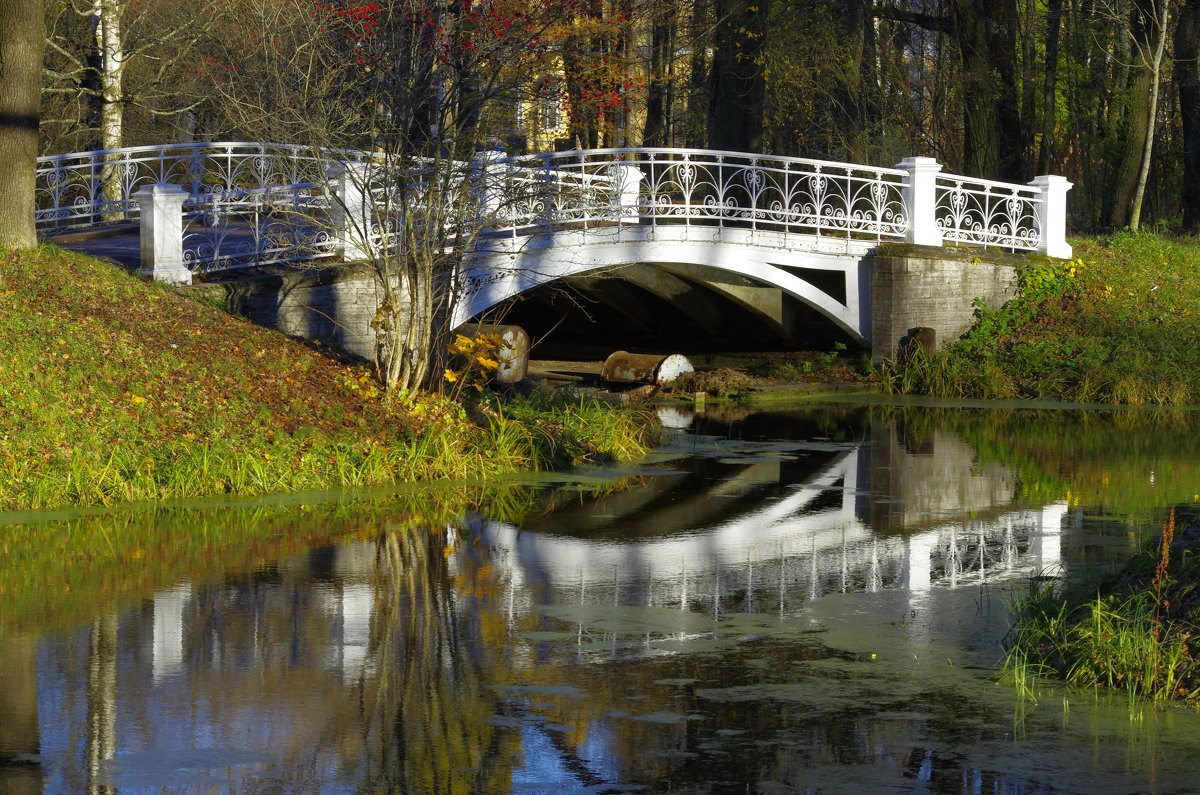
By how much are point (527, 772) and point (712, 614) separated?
8.54ft

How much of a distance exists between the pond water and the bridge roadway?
16.4 feet

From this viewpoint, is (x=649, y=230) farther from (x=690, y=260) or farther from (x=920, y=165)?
(x=920, y=165)

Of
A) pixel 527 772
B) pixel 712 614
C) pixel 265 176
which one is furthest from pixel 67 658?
pixel 265 176

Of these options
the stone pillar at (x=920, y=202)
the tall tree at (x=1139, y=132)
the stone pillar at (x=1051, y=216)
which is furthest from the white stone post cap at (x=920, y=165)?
the tall tree at (x=1139, y=132)

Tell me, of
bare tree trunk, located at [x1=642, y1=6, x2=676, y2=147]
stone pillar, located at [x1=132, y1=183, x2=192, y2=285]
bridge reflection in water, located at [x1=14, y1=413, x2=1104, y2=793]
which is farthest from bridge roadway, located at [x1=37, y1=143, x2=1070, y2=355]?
bare tree trunk, located at [x1=642, y1=6, x2=676, y2=147]

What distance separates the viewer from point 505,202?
543 inches

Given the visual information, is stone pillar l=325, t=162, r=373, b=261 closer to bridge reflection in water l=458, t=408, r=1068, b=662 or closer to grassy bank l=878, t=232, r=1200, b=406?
bridge reflection in water l=458, t=408, r=1068, b=662

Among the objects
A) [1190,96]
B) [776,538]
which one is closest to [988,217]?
[1190,96]

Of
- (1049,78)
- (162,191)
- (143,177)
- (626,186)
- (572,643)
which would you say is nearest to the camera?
(572,643)

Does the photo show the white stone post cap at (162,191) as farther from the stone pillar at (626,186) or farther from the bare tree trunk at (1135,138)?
the bare tree trunk at (1135,138)

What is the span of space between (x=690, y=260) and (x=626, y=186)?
126 cm

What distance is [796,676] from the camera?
6738mm

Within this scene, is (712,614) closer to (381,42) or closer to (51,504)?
(51,504)

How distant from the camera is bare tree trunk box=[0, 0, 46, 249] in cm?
1505
